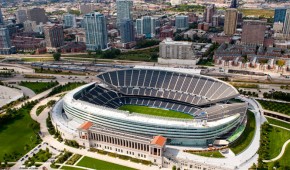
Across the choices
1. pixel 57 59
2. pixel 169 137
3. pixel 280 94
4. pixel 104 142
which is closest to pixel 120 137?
pixel 104 142

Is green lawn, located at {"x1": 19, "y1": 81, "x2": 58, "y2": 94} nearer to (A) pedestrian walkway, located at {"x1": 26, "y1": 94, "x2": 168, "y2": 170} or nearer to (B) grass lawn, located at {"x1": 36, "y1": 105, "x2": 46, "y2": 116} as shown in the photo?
(B) grass lawn, located at {"x1": 36, "y1": 105, "x2": 46, "y2": 116}

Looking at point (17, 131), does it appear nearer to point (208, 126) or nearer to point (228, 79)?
point (208, 126)

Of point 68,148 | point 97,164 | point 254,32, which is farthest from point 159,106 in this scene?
point 254,32

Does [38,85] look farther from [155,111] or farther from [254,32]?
[254,32]

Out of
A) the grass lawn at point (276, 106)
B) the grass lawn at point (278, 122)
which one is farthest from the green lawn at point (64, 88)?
the grass lawn at point (278, 122)

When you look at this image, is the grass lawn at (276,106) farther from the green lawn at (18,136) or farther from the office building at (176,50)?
the green lawn at (18,136)

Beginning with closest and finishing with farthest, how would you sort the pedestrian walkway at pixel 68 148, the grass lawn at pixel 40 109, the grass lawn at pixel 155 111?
the pedestrian walkway at pixel 68 148, the grass lawn at pixel 155 111, the grass lawn at pixel 40 109
